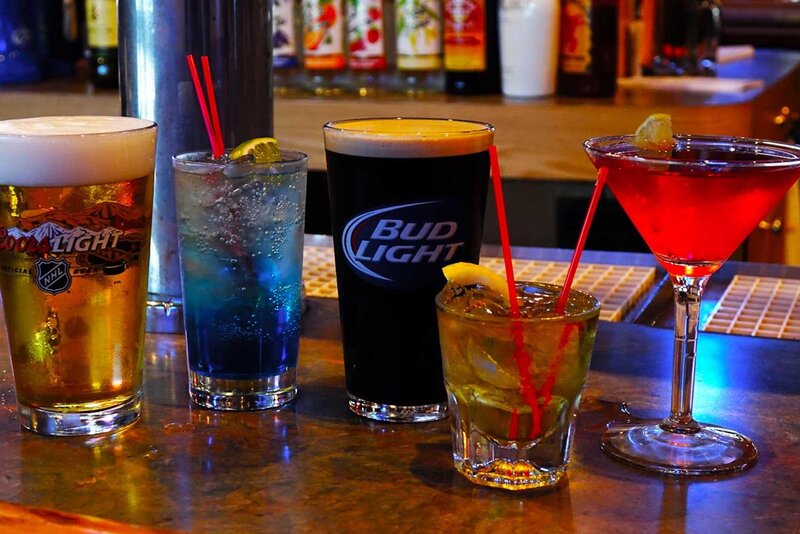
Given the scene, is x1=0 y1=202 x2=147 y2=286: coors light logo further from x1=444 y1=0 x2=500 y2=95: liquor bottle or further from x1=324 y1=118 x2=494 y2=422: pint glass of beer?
x1=444 y1=0 x2=500 y2=95: liquor bottle

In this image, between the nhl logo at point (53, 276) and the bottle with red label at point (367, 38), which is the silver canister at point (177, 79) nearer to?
the nhl logo at point (53, 276)

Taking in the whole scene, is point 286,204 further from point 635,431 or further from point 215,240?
point 635,431

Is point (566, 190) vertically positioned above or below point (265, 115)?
below

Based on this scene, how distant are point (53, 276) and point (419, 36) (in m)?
2.03

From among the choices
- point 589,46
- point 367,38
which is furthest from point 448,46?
point 589,46

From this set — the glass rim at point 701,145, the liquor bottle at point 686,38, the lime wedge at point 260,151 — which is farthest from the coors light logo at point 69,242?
the liquor bottle at point 686,38

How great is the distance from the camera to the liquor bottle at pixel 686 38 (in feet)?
11.8

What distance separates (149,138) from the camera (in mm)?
909

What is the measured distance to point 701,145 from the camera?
940 millimetres

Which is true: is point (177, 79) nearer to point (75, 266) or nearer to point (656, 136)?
point (75, 266)

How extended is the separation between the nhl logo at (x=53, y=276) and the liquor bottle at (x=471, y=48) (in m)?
1.94

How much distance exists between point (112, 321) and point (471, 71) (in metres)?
1.98

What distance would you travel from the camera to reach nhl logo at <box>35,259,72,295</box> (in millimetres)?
859

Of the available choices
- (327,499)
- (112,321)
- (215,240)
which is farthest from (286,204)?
(327,499)
